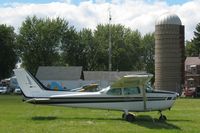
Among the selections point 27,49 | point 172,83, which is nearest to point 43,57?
point 27,49

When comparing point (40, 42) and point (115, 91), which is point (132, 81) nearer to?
point (115, 91)

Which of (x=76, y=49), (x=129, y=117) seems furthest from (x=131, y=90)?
(x=76, y=49)


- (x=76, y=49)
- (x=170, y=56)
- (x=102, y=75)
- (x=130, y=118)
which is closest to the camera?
(x=130, y=118)

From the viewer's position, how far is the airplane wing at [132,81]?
20656mm

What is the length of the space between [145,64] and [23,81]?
106 m

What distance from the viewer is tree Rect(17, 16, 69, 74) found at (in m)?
99.6

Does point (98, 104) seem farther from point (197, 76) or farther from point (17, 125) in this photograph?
point (197, 76)

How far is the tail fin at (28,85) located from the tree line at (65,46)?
7206 centimetres

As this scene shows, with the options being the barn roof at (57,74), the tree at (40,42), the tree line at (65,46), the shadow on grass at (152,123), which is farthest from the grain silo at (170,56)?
the shadow on grass at (152,123)

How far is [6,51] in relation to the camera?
94.5 meters

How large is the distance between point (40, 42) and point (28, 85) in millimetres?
→ 78700

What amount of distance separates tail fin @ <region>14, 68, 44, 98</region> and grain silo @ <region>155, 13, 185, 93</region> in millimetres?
47225

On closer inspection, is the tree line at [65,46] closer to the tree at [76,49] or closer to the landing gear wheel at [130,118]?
the tree at [76,49]

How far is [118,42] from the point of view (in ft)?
379
